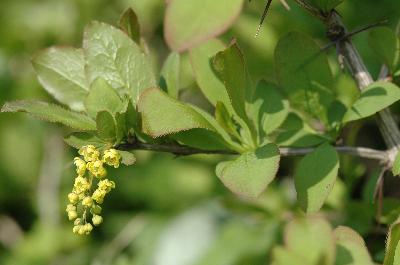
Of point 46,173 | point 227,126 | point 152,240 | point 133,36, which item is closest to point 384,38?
point 227,126

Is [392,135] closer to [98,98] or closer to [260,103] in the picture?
[260,103]

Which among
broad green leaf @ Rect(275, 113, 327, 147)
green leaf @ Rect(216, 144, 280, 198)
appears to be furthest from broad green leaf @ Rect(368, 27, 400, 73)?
green leaf @ Rect(216, 144, 280, 198)

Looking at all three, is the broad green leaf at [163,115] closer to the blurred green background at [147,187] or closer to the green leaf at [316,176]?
the green leaf at [316,176]

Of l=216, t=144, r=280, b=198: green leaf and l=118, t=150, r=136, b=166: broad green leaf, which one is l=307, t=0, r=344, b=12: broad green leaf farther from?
l=118, t=150, r=136, b=166: broad green leaf

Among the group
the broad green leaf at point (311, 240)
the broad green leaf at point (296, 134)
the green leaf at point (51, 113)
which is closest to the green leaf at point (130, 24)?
the green leaf at point (51, 113)

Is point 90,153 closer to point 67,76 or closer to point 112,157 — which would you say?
point 112,157

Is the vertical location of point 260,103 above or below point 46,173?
above
